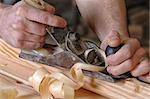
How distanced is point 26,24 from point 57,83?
237 millimetres

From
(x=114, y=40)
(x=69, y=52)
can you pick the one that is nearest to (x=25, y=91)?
(x=69, y=52)

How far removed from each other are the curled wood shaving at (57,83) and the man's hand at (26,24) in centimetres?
15

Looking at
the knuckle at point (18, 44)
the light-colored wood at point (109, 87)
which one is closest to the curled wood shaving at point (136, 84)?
the light-colored wood at point (109, 87)

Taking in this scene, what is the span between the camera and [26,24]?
3.56ft

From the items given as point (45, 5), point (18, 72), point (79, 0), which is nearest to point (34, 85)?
point (18, 72)

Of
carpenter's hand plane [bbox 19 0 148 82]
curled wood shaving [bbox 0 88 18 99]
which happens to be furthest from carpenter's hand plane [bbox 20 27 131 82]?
curled wood shaving [bbox 0 88 18 99]

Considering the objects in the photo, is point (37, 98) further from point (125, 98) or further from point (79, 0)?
point (79, 0)

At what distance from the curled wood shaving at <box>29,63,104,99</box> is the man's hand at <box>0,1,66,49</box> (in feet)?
0.48

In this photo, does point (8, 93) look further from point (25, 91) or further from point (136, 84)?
point (136, 84)

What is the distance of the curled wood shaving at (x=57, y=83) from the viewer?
927mm

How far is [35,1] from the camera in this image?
41.1 inches

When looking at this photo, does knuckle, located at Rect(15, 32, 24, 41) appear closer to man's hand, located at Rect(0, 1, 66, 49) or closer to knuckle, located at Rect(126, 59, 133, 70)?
man's hand, located at Rect(0, 1, 66, 49)

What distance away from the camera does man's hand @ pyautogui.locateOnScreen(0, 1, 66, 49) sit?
104 cm

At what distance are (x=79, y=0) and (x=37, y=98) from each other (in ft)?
2.05
